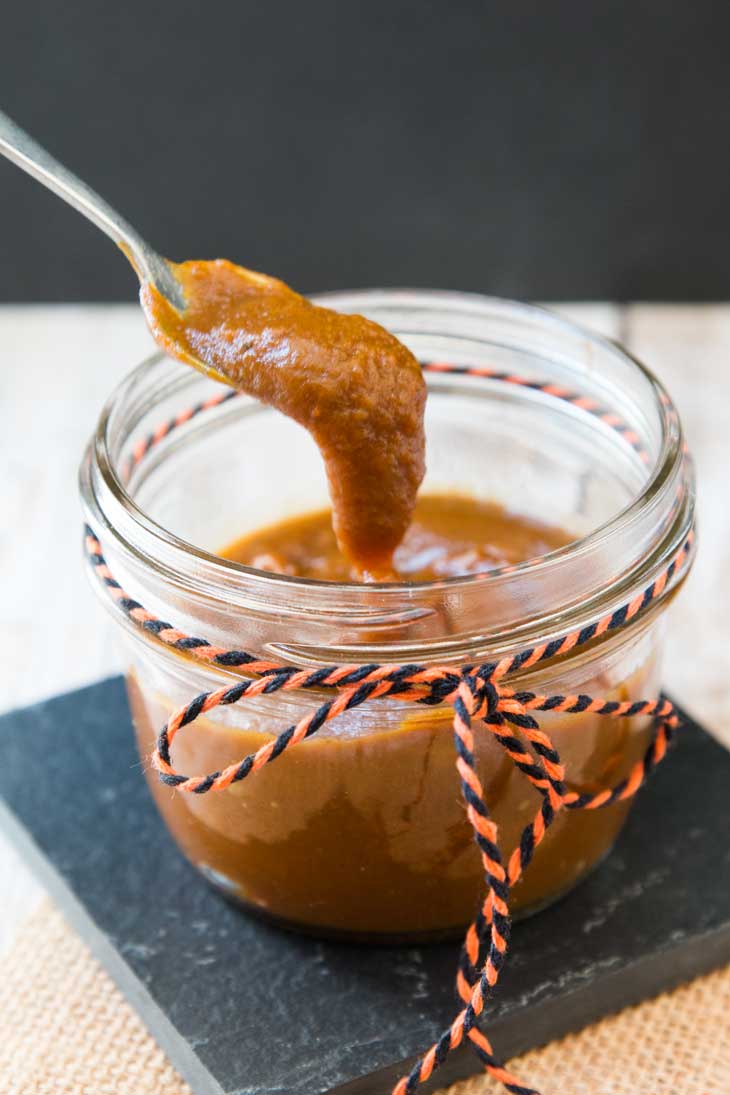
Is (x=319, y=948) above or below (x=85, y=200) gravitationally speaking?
below

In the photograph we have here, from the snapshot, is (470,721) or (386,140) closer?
(470,721)

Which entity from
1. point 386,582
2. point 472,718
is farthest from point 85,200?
point 472,718

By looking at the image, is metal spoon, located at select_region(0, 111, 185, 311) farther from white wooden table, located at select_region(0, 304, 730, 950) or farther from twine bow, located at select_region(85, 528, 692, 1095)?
white wooden table, located at select_region(0, 304, 730, 950)

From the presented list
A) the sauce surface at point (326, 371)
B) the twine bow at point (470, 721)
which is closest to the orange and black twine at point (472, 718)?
Answer: the twine bow at point (470, 721)

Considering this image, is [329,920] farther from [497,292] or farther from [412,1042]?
[497,292]

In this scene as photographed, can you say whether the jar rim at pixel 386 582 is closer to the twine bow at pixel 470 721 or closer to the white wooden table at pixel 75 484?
the twine bow at pixel 470 721

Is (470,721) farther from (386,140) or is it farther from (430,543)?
(386,140)
